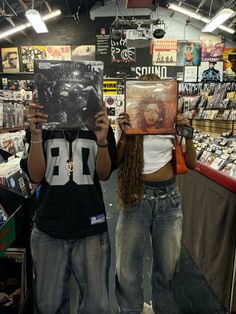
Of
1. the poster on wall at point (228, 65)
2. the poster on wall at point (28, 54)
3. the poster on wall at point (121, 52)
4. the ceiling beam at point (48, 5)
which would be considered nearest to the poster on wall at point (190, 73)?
the poster on wall at point (228, 65)

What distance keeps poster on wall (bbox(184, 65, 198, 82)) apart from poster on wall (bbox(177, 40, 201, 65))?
147 mm

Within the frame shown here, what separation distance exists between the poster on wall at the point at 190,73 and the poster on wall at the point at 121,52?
1958 mm

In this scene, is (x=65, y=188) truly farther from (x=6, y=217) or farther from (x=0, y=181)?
(x=0, y=181)

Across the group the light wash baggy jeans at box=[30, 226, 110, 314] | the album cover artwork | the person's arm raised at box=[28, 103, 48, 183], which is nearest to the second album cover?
the person's arm raised at box=[28, 103, 48, 183]

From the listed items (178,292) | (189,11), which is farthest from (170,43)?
(178,292)

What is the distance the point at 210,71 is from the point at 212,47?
96cm

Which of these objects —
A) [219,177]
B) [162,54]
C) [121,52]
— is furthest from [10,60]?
[219,177]

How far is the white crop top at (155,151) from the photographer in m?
1.78

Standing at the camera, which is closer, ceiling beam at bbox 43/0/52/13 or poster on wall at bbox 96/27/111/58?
ceiling beam at bbox 43/0/52/13

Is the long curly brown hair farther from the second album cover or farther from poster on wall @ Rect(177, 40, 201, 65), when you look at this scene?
poster on wall @ Rect(177, 40, 201, 65)

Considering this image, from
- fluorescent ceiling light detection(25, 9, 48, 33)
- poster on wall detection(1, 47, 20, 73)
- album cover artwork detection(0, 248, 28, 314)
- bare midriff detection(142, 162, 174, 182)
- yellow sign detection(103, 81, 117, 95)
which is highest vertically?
fluorescent ceiling light detection(25, 9, 48, 33)

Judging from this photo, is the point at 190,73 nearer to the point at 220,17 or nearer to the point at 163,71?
the point at 163,71

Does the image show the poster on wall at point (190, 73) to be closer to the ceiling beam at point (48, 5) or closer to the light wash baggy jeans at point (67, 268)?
the ceiling beam at point (48, 5)

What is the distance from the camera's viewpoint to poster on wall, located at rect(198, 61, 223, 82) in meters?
11.2
